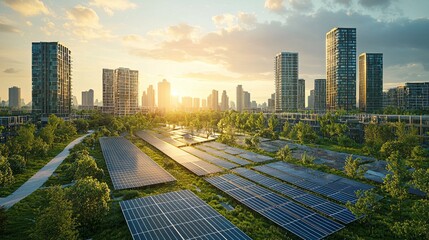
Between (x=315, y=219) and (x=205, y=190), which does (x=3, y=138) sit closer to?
(x=205, y=190)

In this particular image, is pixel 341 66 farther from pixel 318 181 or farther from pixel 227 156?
pixel 318 181

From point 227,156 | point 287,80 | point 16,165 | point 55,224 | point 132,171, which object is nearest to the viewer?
point 55,224

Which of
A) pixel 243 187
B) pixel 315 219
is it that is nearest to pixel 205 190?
pixel 243 187

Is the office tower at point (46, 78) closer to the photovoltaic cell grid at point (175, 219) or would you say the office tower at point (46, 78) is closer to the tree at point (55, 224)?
the photovoltaic cell grid at point (175, 219)

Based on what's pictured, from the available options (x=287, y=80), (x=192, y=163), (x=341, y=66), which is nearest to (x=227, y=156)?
(x=192, y=163)

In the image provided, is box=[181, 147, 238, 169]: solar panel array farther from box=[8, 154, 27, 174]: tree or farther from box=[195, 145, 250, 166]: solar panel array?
box=[8, 154, 27, 174]: tree

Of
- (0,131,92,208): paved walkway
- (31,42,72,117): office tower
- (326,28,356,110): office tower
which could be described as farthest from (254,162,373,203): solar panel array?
(326,28,356,110): office tower

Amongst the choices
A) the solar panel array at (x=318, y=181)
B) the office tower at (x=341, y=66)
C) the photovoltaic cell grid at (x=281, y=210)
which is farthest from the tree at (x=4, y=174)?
the office tower at (x=341, y=66)
